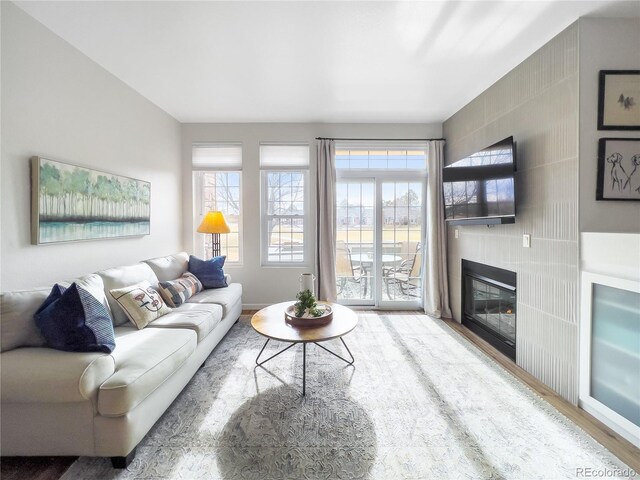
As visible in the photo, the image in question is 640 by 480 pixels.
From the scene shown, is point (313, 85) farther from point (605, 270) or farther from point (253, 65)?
point (605, 270)

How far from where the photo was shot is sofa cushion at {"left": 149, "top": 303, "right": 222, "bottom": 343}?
2121 millimetres

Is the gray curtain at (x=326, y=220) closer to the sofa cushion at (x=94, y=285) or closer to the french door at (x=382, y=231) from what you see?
the french door at (x=382, y=231)

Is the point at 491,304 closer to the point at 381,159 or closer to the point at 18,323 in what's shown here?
the point at 381,159

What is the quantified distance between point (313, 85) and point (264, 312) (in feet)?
7.79

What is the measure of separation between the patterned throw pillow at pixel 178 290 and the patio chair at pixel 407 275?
2.61 m

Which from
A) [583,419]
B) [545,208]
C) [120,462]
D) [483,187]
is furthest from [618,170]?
[120,462]

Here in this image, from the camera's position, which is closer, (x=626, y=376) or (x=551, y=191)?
(x=626, y=376)

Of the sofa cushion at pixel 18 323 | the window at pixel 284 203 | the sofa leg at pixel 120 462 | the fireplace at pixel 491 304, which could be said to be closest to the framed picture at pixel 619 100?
the fireplace at pixel 491 304

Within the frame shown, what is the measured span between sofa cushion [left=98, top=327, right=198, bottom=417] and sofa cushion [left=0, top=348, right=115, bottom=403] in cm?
8

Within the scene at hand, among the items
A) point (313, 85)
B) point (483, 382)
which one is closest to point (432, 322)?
point (483, 382)

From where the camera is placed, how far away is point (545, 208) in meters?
2.12

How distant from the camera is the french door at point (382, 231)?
3.87 metres

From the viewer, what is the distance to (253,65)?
2398 millimetres

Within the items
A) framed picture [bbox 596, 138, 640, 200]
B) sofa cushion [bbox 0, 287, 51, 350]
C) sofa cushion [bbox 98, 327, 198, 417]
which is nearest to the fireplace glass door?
framed picture [bbox 596, 138, 640, 200]
